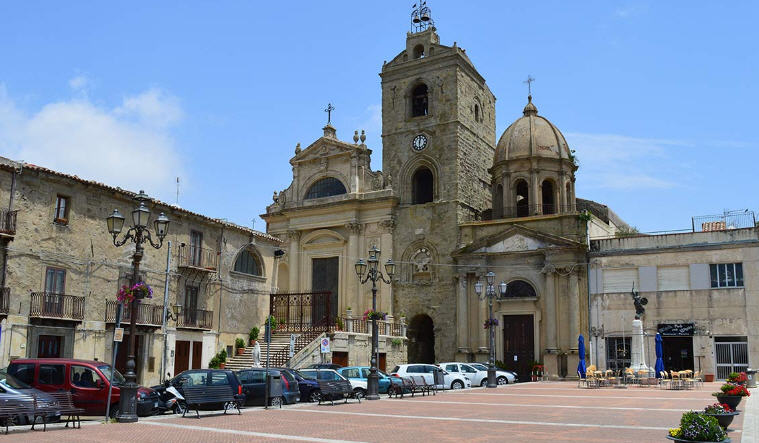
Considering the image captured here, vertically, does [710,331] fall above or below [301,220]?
below

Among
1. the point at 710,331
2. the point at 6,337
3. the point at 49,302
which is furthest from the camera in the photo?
the point at 710,331

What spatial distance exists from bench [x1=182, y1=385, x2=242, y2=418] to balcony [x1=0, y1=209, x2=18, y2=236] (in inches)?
393

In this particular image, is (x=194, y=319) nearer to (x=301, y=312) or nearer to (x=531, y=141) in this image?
(x=301, y=312)

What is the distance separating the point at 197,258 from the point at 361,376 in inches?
381

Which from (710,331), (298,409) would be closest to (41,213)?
(298,409)

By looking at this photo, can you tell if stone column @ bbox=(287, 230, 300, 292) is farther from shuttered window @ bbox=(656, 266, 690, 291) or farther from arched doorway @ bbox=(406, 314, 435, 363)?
shuttered window @ bbox=(656, 266, 690, 291)

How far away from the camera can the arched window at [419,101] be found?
161 ft

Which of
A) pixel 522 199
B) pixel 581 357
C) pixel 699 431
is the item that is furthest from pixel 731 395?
pixel 522 199

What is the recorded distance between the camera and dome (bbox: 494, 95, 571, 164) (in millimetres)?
45469

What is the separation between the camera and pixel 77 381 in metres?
18.6

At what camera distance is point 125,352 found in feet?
96.1

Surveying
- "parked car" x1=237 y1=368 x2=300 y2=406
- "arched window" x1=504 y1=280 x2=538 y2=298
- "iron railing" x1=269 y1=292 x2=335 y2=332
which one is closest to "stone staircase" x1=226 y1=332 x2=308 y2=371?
"iron railing" x1=269 y1=292 x2=335 y2=332

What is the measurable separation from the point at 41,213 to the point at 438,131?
88.2ft

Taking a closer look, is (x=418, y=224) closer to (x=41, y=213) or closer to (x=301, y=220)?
(x=301, y=220)
